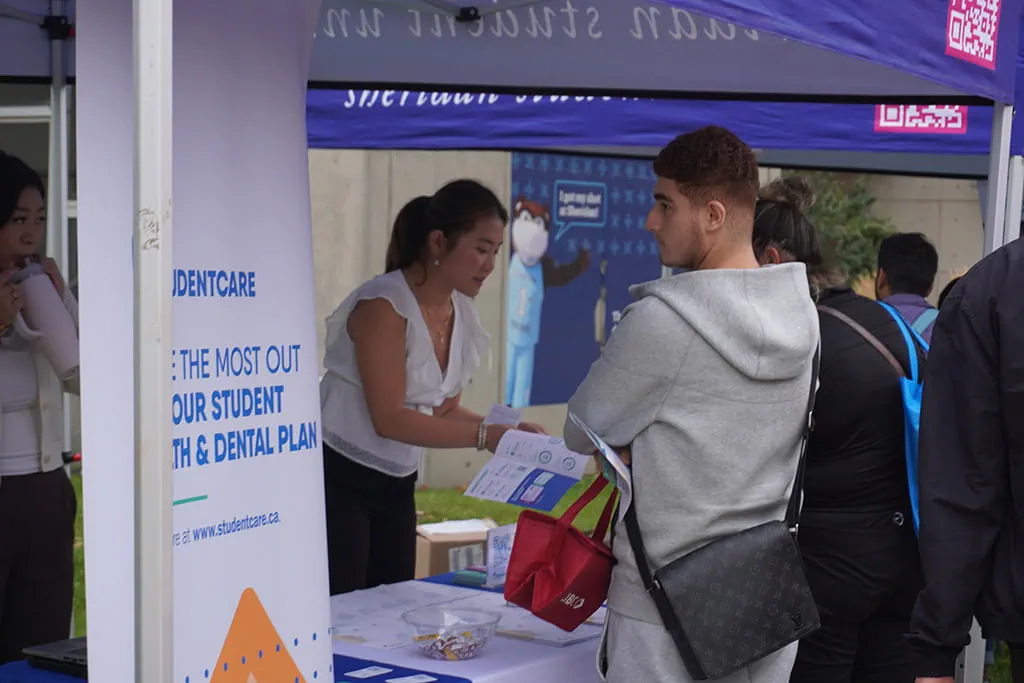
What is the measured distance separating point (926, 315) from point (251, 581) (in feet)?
12.4

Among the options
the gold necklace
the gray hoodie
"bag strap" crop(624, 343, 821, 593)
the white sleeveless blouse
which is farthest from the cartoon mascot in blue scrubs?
the gray hoodie

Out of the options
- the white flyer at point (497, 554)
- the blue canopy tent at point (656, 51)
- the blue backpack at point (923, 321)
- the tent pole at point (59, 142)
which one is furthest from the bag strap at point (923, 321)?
the tent pole at point (59, 142)

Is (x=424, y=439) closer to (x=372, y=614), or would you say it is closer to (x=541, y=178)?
(x=372, y=614)

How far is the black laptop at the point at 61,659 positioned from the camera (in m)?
2.16

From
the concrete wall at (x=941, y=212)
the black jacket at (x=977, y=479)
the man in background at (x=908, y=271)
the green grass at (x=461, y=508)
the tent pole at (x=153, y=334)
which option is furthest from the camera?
the concrete wall at (x=941, y=212)

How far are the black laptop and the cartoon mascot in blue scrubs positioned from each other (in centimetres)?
619

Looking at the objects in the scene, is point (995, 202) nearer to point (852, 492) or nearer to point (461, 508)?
point (852, 492)

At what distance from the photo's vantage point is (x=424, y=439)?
10.2 feet

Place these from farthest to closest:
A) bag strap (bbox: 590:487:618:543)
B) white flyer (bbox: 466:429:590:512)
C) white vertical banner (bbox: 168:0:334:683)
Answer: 1. white flyer (bbox: 466:429:590:512)
2. bag strap (bbox: 590:487:618:543)
3. white vertical banner (bbox: 168:0:334:683)

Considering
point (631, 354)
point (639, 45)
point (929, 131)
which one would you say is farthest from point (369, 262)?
point (631, 354)

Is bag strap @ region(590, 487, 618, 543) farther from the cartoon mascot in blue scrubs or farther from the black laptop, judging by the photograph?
the cartoon mascot in blue scrubs

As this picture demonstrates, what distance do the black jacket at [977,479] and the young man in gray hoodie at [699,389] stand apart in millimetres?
237

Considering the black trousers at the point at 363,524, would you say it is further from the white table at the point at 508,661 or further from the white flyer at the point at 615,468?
the white flyer at the point at 615,468

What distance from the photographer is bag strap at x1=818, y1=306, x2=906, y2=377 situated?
8.31 ft
